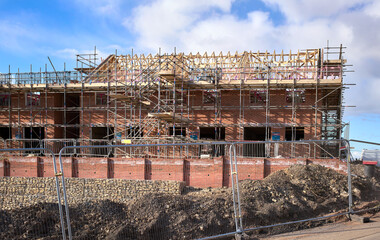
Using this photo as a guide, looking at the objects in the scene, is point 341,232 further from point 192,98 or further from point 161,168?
point 192,98

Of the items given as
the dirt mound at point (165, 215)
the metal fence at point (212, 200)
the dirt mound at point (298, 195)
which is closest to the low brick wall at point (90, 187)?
the metal fence at point (212, 200)

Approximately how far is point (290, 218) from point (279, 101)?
554 inches

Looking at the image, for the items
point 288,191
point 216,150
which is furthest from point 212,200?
point 216,150

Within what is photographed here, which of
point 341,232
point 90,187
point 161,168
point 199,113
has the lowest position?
point 90,187

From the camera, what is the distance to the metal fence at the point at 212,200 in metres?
8.00

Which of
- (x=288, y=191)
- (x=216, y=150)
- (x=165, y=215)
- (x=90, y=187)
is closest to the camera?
(x=165, y=215)

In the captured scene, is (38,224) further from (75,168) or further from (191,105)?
(191,105)

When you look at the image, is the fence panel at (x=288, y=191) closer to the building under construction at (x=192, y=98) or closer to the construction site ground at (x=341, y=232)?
the construction site ground at (x=341, y=232)

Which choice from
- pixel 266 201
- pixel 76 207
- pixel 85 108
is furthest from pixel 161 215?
pixel 85 108

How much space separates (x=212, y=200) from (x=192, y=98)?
47.6 feet

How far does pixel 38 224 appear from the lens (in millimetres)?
8266

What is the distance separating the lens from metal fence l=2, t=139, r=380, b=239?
800 centimetres

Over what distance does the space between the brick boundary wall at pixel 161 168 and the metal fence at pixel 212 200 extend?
2.2 inches

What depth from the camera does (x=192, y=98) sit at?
2358 cm
